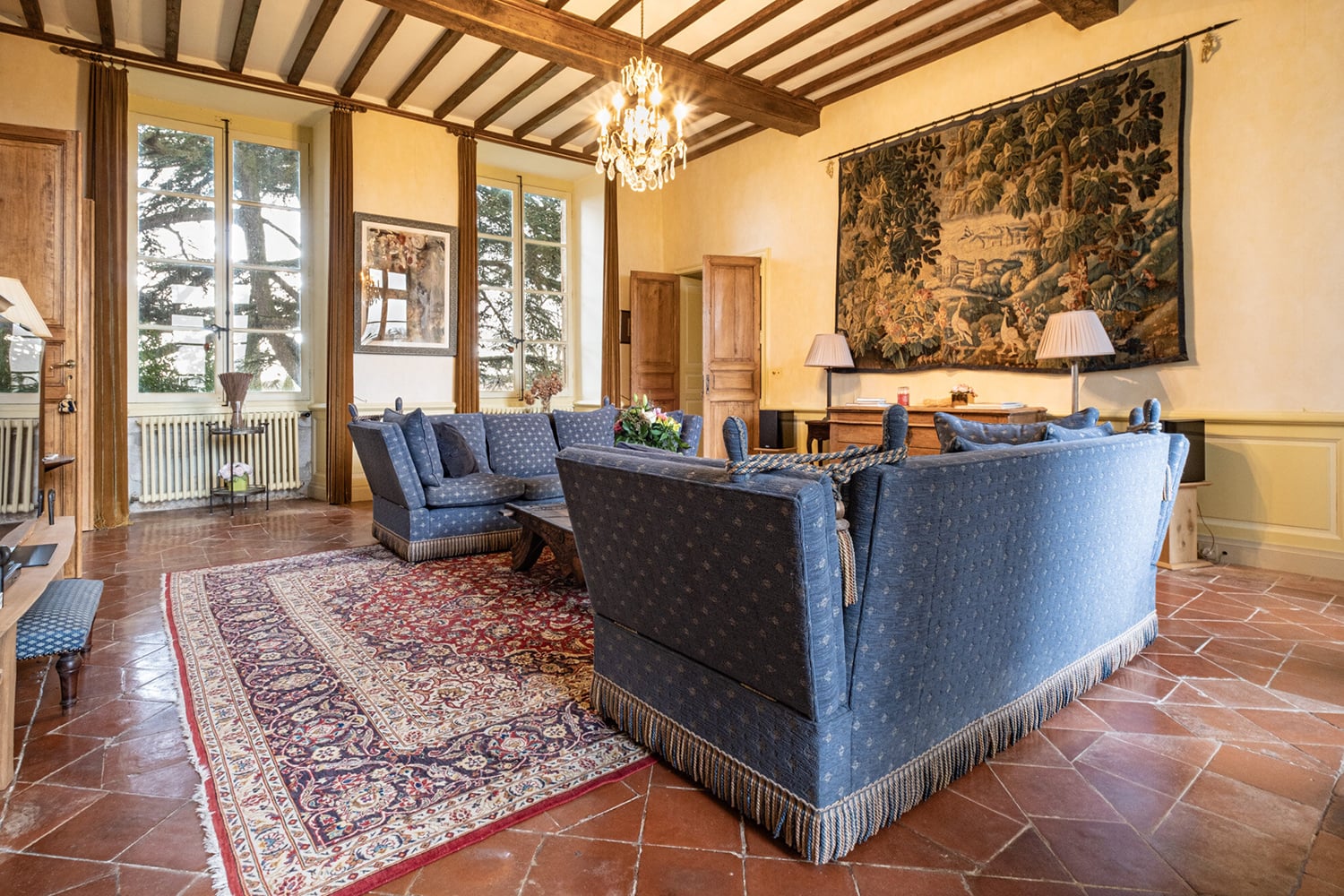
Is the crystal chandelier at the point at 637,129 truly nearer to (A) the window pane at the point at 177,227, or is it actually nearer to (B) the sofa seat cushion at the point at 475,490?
(B) the sofa seat cushion at the point at 475,490

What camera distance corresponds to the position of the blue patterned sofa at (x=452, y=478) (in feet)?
14.0

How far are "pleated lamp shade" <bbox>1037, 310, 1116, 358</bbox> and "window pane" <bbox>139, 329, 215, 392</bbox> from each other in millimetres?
6958

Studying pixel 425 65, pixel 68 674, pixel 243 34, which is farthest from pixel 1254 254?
pixel 243 34

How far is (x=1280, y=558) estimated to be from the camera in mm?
4047

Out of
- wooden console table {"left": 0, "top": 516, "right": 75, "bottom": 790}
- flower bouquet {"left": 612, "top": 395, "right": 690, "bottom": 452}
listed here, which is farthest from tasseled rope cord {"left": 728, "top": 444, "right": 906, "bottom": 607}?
flower bouquet {"left": 612, "top": 395, "right": 690, "bottom": 452}

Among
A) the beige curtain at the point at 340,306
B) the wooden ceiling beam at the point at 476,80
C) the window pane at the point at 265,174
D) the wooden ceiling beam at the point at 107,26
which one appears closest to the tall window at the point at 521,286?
the wooden ceiling beam at the point at 476,80

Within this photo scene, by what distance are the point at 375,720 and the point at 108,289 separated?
5263mm

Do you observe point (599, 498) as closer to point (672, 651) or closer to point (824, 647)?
point (672, 651)

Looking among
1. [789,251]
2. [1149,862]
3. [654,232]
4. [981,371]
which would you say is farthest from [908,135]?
[1149,862]

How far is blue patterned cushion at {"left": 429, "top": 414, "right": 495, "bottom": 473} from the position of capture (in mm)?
4852

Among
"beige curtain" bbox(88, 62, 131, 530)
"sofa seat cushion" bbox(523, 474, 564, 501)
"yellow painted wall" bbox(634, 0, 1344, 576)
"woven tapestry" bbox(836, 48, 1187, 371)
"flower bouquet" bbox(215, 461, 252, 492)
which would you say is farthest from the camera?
"flower bouquet" bbox(215, 461, 252, 492)

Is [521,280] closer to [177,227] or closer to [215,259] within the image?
[215,259]

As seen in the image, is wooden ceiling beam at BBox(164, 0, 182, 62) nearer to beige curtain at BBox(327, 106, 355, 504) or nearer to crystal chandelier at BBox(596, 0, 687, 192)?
beige curtain at BBox(327, 106, 355, 504)

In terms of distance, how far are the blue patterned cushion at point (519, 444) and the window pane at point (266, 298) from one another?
3.16m
